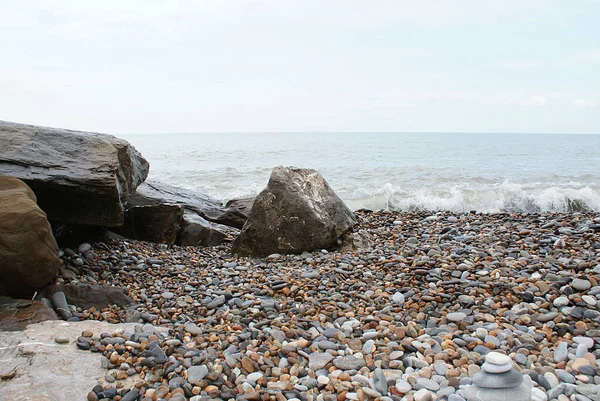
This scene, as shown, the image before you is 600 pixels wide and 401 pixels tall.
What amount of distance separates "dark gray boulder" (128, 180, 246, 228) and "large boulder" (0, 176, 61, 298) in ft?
11.5

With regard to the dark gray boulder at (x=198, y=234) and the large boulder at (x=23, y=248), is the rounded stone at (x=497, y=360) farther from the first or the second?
the dark gray boulder at (x=198, y=234)

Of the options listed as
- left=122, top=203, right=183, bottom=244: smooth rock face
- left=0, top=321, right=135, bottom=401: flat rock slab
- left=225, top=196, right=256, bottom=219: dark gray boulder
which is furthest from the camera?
left=225, top=196, right=256, bottom=219: dark gray boulder

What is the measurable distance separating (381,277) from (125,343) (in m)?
2.66

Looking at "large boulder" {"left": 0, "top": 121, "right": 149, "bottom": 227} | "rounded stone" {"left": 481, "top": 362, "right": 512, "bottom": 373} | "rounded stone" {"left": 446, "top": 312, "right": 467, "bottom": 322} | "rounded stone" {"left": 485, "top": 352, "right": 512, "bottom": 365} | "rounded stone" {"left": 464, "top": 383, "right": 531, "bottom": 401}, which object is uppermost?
"large boulder" {"left": 0, "top": 121, "right": 149, "bottom": 227}

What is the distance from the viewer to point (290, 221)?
6.82 metres

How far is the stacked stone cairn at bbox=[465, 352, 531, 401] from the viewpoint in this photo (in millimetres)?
2650

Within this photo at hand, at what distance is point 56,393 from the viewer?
9.57ft

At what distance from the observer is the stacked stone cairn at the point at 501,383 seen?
8.70 feet

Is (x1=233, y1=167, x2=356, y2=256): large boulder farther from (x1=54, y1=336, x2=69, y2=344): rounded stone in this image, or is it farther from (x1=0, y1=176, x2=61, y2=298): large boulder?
(x1=54, y1=336, x2=69, y2=344): rounded stone

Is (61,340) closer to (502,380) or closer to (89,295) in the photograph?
(89,295)

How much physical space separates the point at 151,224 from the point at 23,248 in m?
3.18

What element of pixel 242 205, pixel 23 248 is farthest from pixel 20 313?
pixel 242 205

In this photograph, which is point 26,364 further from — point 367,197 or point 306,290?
point 367,197

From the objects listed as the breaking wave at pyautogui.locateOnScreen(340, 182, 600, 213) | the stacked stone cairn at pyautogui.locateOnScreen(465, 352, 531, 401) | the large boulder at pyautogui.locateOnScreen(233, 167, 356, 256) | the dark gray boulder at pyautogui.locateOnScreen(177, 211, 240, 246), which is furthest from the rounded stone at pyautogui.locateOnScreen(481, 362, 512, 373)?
the breaking wave at pyautogui.locateOnScreen(340, 182, 600, 213)
